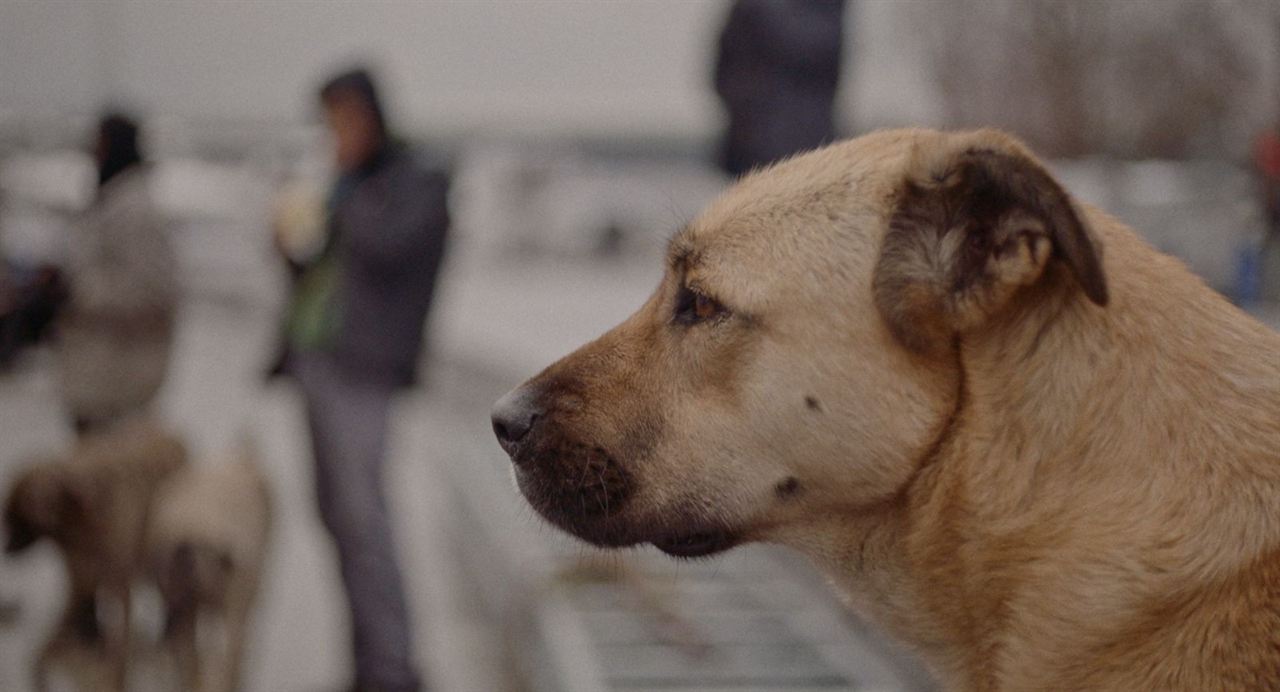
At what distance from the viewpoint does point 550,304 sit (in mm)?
21641

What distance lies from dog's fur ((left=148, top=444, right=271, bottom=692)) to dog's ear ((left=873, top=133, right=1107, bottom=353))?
380 cm

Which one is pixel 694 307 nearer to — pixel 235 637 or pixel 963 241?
pixel 963 241

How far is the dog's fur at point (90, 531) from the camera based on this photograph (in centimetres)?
530

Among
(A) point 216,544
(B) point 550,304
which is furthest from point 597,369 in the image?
(B) point 550,304

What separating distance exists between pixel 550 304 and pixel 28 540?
16401 millimetres

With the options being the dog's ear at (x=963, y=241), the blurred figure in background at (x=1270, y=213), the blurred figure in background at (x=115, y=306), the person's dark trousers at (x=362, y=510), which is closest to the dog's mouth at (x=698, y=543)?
the dog's ear at (x=963, y=241)

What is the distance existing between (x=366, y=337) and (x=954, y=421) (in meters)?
3.88

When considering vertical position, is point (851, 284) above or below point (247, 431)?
above

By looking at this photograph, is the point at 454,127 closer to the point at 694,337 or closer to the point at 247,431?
the point at 247,431

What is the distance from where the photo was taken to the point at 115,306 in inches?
237

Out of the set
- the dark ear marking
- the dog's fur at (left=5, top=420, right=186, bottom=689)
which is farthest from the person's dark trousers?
the dark ear marking

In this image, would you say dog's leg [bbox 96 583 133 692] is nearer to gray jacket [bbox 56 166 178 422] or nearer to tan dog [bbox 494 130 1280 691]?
gray jacket [bbox 56 166 178 422]

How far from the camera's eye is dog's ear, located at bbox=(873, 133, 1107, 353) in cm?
212

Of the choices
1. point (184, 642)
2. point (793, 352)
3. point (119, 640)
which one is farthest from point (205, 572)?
point (793, 352)
